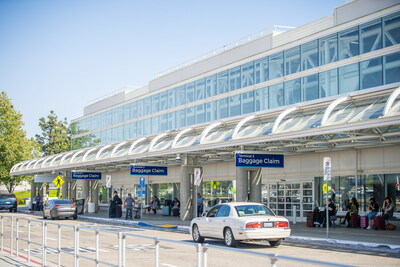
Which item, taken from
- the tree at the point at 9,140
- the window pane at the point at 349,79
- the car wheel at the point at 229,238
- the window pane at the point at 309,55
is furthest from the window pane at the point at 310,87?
the tree at the point at 9,140

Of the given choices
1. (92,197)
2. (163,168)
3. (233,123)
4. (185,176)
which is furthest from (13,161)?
(233,123)

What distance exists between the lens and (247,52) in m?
39.3

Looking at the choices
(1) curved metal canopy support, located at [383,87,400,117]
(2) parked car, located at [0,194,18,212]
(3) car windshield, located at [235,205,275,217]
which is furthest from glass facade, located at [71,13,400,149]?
(3) car windshield, located at [235,205,275,217]

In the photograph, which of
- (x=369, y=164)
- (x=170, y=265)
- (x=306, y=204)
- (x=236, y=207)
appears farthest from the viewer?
(x=306, y=204)

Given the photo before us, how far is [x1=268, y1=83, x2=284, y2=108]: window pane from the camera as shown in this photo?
115 feet

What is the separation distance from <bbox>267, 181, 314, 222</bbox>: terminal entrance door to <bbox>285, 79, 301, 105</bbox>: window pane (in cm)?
600

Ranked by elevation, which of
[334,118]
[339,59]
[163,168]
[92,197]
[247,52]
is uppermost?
[247,52]

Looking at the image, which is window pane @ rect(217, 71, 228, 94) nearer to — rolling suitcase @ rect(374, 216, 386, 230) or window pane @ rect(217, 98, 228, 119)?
window pane @ rect(217, 98, 228, 119)

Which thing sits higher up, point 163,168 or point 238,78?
point 238,78

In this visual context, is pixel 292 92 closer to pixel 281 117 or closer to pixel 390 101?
pixel 281 117

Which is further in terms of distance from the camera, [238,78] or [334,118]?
[238,78]

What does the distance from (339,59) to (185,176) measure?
479 inches

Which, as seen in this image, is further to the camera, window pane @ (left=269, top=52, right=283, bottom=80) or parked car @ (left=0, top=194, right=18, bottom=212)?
parked car @ (left=0, top=194, right=18, bottom=212)

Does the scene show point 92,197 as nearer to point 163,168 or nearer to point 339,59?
point 163,168
